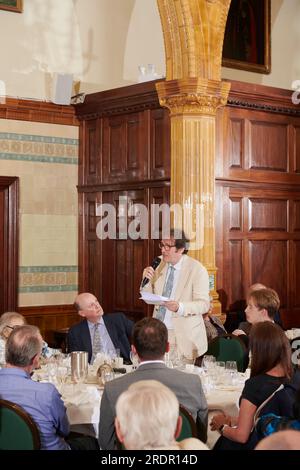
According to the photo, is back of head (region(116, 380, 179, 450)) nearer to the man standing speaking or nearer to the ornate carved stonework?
the man standing speaking

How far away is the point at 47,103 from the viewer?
31.3 ft

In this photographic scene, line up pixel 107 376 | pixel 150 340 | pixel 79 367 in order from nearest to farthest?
1. pixel 150 340
2. pixel 107 376
3. pixel 79 367

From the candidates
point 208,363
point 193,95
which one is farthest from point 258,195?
point 208,363

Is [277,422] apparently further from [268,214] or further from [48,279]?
[48,279]

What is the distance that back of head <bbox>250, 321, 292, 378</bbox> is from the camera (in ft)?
14.0

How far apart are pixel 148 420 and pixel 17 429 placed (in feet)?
5.10


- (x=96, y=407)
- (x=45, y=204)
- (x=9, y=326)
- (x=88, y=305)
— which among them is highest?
(x=45, y=204)

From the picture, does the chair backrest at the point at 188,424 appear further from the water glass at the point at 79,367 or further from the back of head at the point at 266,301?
the back of head at the point at 266,301

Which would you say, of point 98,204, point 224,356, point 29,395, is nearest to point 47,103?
point 98,204

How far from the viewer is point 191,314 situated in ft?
21.7

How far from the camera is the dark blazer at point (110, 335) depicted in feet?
21.0

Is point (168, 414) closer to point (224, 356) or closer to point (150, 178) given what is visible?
point (224, 356)

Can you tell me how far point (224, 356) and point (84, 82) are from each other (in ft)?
15.2

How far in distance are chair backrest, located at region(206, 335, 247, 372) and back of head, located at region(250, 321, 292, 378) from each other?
2134 millimetres
